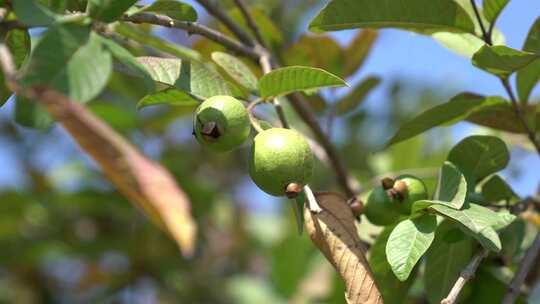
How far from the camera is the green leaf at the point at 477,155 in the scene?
3.59 ft

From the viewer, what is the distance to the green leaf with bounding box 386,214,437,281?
0.90 m

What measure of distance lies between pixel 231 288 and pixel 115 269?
1.42ft

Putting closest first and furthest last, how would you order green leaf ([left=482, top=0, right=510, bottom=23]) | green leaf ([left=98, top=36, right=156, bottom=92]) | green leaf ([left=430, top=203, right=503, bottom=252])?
green leaf ([left=98, top=36, right=156, bottom=92])
green leaf ([left=430, top=203, right=503, bottom=252])
green leaf ([left=482, top=0, right=510, bottom=23])

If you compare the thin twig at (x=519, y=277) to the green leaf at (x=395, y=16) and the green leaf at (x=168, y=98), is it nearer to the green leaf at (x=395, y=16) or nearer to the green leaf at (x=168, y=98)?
the green leaf at (x=395, y=16)

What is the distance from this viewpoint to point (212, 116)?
876 millimetres

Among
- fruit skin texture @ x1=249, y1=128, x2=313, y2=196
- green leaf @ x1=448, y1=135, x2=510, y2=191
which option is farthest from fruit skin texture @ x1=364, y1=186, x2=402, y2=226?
fruit skin texture @ x1=249, y1=128, x2=313, y2=196

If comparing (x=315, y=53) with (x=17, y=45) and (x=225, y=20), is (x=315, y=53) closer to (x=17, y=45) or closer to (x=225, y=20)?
(x=225, y=20)

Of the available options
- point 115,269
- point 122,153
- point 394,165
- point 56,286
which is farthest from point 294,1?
point 122,153

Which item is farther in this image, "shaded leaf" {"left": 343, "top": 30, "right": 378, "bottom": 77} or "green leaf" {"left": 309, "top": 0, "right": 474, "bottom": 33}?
"shaded leaf" {"left": 343, "top": 30, "right": 378, "bottom": 77}

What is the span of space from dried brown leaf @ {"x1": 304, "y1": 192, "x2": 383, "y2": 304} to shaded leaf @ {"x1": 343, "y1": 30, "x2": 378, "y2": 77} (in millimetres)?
701

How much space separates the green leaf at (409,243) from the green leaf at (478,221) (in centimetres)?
3

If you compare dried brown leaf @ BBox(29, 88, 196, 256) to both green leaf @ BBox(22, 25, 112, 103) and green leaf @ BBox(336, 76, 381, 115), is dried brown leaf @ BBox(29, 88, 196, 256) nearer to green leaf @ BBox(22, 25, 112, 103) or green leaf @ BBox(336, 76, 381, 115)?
green leaf @ BBox(22, 25, 112, 103)

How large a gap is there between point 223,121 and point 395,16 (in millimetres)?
355

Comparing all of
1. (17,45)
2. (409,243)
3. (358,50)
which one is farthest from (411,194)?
(358,50)
